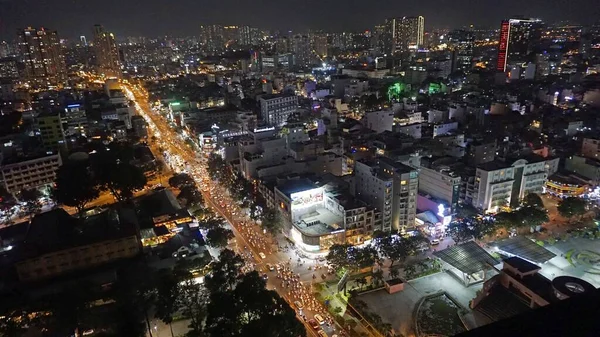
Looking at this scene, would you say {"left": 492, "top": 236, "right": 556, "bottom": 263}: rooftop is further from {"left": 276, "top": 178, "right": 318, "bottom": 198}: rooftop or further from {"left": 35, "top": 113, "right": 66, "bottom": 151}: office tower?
{"left": 35, "top": 113, "right": 66, "bottom": 151}: office tower

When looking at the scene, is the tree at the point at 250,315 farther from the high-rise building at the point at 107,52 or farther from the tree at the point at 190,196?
the high-rise building at the point at 107,52

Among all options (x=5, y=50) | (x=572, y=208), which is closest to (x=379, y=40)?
(x=5, y=50)

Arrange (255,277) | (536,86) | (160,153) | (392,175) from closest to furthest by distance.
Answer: (255,277)
(392,175)
(160,153)
(536,86)

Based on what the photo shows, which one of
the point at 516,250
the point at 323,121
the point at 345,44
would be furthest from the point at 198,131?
the point at 345,44

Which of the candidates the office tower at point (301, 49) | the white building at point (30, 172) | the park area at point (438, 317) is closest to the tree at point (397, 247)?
the park area at point (438, 317)

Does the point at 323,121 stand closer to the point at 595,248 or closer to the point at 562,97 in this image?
the point at 595,248

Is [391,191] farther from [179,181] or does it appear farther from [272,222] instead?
[179,181]

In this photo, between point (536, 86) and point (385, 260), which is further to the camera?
point (536, 86)
